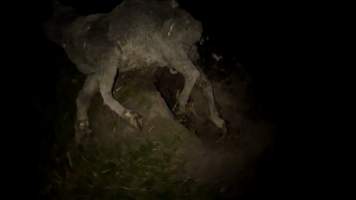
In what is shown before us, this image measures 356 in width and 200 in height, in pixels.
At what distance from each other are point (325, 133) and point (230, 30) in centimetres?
193

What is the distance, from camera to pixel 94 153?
3766 mm

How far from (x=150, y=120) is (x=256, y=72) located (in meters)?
1.34

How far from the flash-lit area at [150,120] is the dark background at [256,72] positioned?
0.04m

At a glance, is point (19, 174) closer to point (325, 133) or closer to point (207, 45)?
point (207, 45)

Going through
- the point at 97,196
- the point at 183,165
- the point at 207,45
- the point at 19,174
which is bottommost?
the point at 19,174

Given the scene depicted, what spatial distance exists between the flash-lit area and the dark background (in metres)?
0.04

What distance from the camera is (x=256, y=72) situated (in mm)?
4426

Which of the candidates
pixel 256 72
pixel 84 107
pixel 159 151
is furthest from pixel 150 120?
pixel 256 72

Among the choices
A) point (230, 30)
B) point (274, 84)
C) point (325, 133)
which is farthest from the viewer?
point (230, 30)

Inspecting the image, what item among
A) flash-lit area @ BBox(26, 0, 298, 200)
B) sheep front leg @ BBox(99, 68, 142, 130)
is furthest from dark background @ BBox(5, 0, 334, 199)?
sheep front leg @ BBox(99, 68, 142, 130)

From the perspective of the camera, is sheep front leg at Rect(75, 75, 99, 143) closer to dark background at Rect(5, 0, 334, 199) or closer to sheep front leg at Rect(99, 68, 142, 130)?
sheep front leg at Rect(99, 68, 142, 130)

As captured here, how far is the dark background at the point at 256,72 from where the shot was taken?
3682mm

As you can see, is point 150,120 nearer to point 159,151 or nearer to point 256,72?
point 159,151

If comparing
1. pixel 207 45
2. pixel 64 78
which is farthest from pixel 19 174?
pixel 207 45
